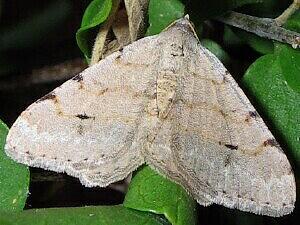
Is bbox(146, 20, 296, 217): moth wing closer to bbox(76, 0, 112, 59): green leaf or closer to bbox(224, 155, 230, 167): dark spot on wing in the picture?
bbox(224, 155, 230, 167): dark spot on wing

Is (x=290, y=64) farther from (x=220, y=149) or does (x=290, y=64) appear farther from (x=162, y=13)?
(x=162, y=13)

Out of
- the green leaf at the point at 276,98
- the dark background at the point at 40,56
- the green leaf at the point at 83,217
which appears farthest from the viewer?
the dark background at the point at 40,56

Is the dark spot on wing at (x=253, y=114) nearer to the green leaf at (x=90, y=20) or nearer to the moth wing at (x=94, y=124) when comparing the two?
the moth wing at (x=94, y=124)

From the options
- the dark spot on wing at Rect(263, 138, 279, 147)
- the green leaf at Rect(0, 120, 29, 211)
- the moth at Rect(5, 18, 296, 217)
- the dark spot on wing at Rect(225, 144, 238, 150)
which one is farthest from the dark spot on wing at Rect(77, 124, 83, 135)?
the dark spot on wing at Rect(263, 138, 279, 147)

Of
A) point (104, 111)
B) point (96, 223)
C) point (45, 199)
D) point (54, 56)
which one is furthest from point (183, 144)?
point (54, 56)

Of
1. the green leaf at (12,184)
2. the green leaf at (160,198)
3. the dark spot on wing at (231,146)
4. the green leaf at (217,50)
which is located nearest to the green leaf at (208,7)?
the green leaf at (217,50)

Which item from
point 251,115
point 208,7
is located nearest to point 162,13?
point 208,7
